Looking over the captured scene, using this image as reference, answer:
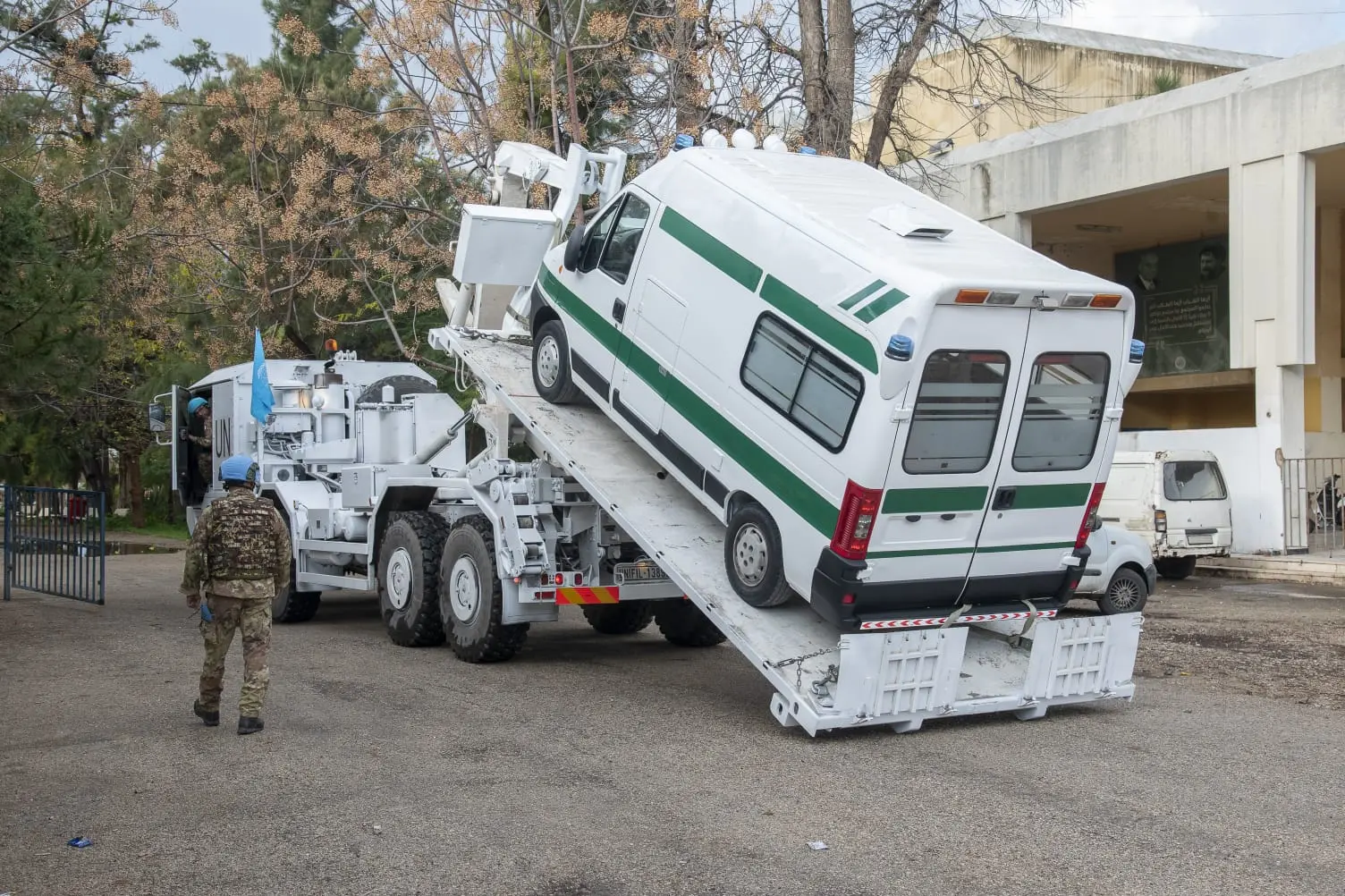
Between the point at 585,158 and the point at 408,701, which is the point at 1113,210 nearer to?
the point at 585,158

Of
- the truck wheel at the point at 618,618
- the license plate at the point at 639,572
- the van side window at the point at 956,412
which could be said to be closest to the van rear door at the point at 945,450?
the van side window at the point at 956,412

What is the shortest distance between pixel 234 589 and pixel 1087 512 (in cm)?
546

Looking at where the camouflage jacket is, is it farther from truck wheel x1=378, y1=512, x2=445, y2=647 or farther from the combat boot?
truck wheel x1=378, y1=512, x2=445, y2=647

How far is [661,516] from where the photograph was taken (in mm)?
9734

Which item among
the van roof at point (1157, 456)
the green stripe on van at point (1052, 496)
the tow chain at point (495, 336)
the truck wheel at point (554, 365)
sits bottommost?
the green stripe on van at point (1052, 496)

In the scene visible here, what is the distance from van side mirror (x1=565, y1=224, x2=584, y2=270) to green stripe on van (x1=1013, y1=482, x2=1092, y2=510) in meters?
3.95

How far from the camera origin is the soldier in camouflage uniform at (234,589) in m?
8.52

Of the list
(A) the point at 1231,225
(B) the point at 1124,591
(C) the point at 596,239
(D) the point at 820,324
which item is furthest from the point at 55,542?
(A) the point at 1231,225

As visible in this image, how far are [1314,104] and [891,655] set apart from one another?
56.8 feet

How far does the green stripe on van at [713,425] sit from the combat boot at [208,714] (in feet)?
11.8

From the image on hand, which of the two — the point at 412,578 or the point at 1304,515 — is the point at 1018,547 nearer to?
the point at 412,578

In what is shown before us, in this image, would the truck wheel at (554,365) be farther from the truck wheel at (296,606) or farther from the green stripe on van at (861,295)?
the truck wheel at (296,606)

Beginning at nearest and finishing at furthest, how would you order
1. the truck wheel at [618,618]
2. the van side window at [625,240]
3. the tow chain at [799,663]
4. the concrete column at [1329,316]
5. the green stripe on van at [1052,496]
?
1. the tow chain at [799,663]
2. the green stripe on van at [1052,496]
3. the van side window at [625,240]
4. the truck wheel at [618,618]
5. the concrete column at [1329,316]

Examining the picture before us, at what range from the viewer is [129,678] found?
10.7 meters
